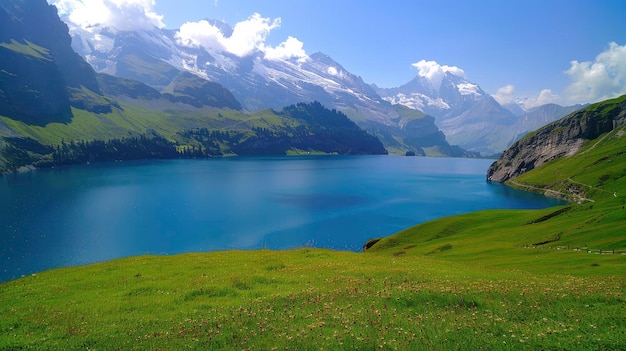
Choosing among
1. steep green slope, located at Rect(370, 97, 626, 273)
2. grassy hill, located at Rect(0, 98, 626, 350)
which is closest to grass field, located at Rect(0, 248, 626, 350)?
grassy hill, located at Rect(0, 98, 626, 350)

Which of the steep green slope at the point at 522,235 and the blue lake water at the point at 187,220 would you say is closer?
the steep green slope at the point at 522,235

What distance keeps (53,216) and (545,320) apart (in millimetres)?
158901

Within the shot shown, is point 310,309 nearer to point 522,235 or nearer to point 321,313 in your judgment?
point 321,313

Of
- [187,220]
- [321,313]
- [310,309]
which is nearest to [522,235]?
[310,309]

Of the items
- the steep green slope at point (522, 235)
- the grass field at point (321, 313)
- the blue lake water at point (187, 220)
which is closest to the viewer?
the grass field at point (321, 313)

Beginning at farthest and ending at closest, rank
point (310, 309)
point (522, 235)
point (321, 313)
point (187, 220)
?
point (187, 220) → point (522, 235) → point (310, 309) → point (321, 313)

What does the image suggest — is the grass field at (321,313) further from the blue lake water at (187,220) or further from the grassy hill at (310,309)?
the blue lake water at (187,220)

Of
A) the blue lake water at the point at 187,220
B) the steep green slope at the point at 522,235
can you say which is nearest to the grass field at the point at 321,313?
the steep green slope at the point at 522,235

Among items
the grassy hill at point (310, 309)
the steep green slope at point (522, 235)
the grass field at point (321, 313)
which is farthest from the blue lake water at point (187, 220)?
the grass field at point (321, 313)

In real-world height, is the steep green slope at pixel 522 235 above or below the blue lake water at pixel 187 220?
above

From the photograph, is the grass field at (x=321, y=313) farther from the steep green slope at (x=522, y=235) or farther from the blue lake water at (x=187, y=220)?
the blue lake water at (x=187, y=220)

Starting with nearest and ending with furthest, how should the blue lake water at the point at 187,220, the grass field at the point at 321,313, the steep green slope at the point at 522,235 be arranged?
1. the grass field at the point at 321,313
2. the steep green slope at the point at 522,235
3. the blue lake water at the point at 187,220

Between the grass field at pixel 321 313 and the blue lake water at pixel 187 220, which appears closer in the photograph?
the grass field at pixel 321 313

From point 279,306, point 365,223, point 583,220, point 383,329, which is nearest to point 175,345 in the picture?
point 279,306
